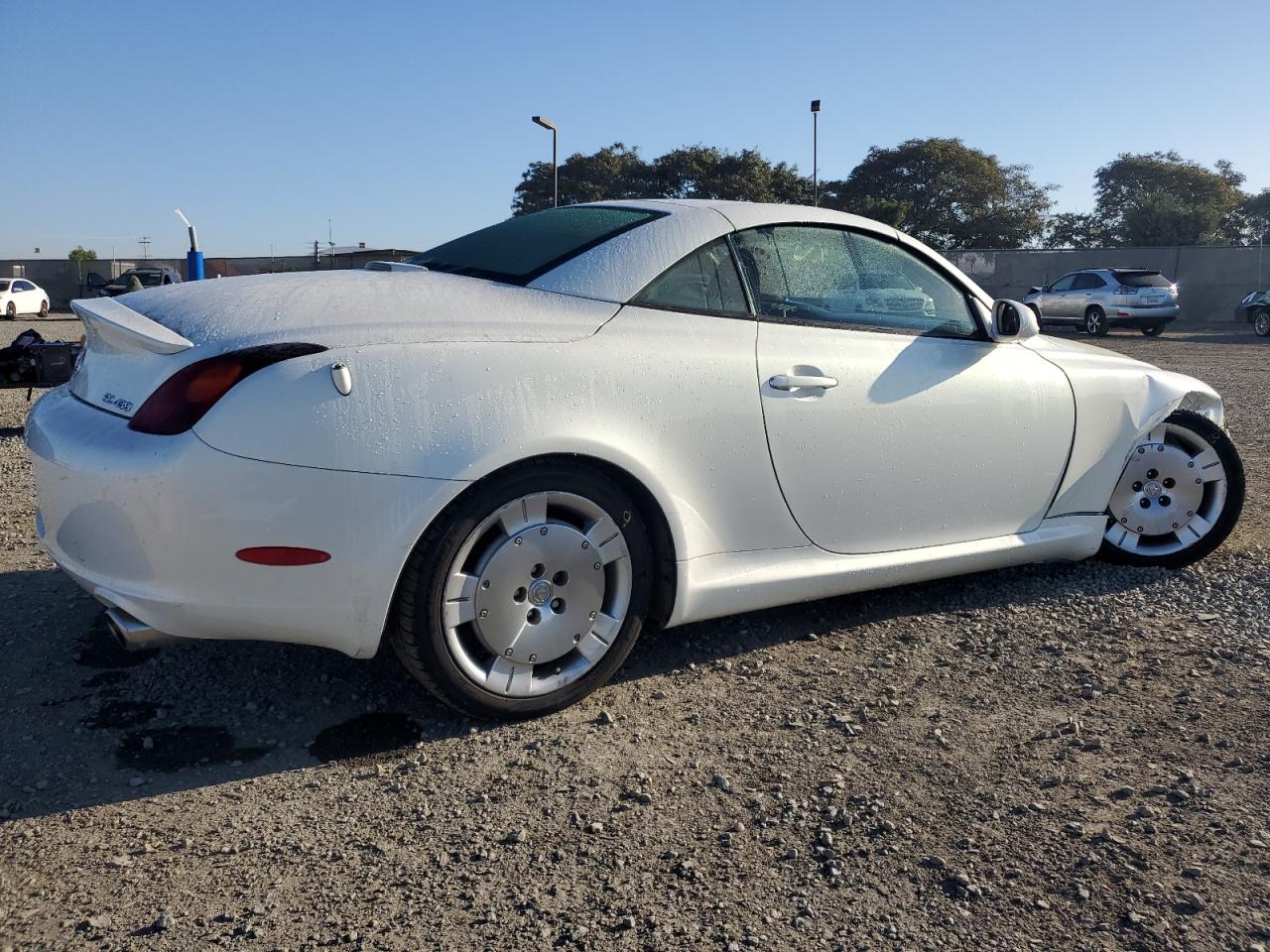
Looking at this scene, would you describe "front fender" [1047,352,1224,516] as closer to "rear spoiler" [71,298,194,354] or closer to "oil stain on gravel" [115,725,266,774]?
"oil stain on gravel" [115,725,266,774]

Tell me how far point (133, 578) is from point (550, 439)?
1.07 metres

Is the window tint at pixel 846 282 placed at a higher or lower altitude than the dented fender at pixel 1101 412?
higher

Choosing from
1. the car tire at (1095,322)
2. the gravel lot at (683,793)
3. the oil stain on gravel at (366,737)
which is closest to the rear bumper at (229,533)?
the oil stain on gravel at (366,737)

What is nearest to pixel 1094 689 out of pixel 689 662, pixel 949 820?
pixel 949 820

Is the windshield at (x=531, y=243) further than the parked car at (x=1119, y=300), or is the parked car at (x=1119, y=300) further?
the parked car at (x=1119, y=300)

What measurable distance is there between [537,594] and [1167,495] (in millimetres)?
2876

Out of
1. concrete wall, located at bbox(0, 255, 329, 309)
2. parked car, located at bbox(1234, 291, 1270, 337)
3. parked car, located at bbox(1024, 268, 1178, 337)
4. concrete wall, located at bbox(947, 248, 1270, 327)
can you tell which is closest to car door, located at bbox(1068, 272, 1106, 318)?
parked car, located at bbox(1024, 268, 1178, 337)

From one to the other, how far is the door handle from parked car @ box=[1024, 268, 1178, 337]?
21.5 meters

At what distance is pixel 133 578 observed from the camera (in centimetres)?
252

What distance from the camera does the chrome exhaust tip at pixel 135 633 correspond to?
2.54 meters

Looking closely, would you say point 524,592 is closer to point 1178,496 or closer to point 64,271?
point 1178,496

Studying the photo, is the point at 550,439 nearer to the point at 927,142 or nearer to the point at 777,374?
the point at 777,374

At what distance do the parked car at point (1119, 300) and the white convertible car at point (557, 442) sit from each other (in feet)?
68.9

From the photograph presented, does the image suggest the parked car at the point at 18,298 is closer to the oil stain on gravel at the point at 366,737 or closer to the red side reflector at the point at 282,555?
the oil stain on gravel at the point at 366,737
